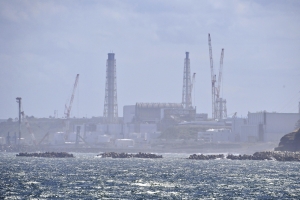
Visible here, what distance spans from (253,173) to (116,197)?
4174 centimetres

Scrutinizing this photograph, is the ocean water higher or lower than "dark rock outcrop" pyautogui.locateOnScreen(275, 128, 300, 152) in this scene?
lower

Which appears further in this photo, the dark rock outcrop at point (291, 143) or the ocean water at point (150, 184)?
the dark rock outcrop at point (291, 143)

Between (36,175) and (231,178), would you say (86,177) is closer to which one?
(36,175)

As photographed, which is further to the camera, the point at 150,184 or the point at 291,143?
the point at 291,143

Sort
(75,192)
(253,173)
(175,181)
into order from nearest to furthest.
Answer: (75,192) < (175,181) < (253,173)

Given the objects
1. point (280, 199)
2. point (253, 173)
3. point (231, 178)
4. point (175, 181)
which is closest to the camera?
point (280, 199)

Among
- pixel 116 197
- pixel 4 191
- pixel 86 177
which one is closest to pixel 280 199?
pixel 116 197

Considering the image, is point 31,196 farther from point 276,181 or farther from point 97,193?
point 276,181

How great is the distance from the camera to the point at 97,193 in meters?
77.7

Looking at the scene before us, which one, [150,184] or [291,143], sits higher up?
[291,143]

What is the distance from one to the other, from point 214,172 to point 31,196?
45.4m

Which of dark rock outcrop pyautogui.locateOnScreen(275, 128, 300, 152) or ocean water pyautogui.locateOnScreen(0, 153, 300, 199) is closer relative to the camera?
ocean water pyautogui.locateOnScreen(0, 153, 300, 199)

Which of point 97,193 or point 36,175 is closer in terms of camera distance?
point 97,193

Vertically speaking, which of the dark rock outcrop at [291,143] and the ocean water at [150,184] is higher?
the dark rock outcrop at [291,143]
